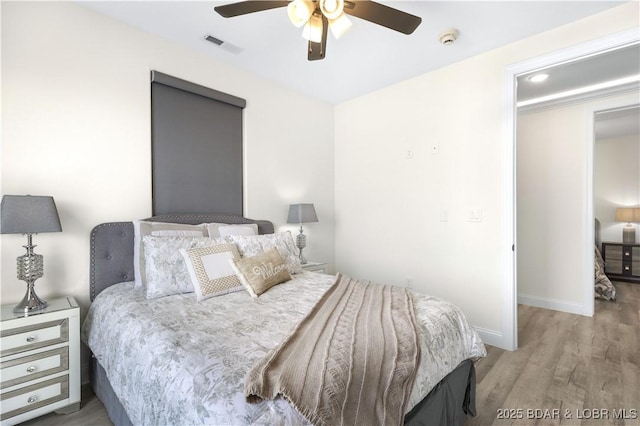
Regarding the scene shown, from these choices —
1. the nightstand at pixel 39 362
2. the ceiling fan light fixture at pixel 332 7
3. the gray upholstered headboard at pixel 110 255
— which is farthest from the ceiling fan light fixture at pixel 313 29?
the nightstand at pixel 39 362

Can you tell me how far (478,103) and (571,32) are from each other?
2.52ft

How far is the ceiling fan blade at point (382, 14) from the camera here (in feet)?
5.22

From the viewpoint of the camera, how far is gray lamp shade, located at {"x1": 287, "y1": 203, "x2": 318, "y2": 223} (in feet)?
10.8

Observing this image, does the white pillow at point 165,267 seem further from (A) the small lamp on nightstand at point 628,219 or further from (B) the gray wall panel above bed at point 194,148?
(A) the small lamp on nightstand at point 628,219

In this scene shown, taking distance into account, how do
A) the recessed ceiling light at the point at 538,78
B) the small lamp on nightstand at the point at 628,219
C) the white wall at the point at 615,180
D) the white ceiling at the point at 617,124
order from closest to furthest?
the recessed ceiling light at the point at 538,78 → the white ceiling at the point at 617,124 → the small lamp on nightstand at the point at 628,219 → the white wall at the point at 615,180

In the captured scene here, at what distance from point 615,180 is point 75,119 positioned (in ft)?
25.2

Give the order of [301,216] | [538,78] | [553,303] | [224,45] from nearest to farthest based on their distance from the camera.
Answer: [224,45] < [538,78] < [301,216] < [553,303]

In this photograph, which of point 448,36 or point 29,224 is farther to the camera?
point 448,36

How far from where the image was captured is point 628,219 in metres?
5.00

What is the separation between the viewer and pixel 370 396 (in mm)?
1006

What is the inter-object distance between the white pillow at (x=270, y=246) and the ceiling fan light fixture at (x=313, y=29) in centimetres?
144

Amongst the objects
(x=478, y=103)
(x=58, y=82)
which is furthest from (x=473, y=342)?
(x=58, y=82)

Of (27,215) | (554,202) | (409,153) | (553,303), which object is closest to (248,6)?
(27,215)

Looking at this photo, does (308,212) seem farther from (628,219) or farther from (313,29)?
(628,219)
